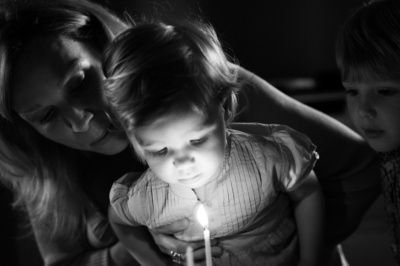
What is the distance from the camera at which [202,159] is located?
2.67 ft

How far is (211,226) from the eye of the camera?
932 mm

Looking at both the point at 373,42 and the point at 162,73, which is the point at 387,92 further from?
the point at 162,73

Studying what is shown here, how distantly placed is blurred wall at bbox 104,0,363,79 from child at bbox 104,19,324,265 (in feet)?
1.47

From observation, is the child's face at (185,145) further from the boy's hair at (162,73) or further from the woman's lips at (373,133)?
the woman's lips at (373,133)

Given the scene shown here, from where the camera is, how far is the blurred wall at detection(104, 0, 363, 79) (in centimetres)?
133

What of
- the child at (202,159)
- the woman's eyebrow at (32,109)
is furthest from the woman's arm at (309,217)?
the woman's eyebrow at (32,109)

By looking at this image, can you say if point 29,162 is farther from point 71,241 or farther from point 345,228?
point 345,228

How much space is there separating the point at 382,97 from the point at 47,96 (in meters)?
0.54

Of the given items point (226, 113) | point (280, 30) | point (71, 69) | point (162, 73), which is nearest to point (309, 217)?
point (226, 113)

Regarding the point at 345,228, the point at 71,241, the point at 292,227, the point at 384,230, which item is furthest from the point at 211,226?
the point at 384,230

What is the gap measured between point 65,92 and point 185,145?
29cm

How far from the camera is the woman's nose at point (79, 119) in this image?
98cm

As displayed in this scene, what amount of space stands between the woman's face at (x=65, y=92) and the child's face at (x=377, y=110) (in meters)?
0.39

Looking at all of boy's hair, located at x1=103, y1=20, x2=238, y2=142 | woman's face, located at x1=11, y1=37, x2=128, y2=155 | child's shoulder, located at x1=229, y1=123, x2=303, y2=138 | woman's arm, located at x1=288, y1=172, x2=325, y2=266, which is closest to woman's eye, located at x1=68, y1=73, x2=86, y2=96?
woman's face, located at x1=11, y1=37, x2=128, y2=155
